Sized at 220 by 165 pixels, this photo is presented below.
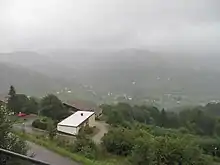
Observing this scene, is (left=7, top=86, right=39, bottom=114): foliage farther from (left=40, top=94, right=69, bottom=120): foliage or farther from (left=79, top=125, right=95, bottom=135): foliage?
(left=79, top=125, right=95, bottom=135): foliage

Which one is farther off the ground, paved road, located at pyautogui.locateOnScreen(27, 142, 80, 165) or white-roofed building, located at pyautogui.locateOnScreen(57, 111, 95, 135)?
paved road, located at pyautogui.locateOnScreen(27, 142, 80, 165)

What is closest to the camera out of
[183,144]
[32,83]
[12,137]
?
[12,137]

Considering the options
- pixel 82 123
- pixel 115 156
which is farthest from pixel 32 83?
pixel 115 156

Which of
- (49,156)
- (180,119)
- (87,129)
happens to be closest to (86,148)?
(49,156)

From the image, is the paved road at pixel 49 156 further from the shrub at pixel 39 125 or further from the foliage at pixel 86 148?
the shrub at pixel 39 125

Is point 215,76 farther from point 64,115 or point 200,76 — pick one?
point 64,115

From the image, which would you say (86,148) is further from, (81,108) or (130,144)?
(81,108)

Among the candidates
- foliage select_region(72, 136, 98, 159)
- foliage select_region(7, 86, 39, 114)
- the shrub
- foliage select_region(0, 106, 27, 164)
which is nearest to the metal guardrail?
foliage select_region(0, 106, 27, 164)
